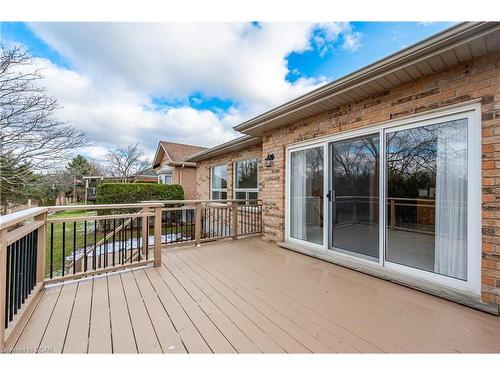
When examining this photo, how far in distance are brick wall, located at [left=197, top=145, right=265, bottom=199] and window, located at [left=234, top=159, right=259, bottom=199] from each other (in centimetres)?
19

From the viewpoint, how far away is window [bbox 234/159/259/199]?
6910mm

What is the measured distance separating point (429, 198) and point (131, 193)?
1014 centimetres

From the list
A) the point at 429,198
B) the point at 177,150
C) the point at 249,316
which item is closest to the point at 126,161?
A: the point at 177,150

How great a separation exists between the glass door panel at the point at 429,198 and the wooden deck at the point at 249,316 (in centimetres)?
49

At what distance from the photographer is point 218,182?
8977mm

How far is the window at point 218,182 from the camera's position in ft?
27.9

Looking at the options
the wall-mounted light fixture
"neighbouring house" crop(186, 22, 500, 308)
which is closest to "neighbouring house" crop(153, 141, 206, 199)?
the wall-mounted light fixture

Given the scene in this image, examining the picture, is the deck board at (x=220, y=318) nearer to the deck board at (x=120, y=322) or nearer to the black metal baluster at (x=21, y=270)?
the deck board at (x=120, y=322)

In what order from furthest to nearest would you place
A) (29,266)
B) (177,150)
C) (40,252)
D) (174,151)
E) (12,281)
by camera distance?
(177,150) < (174,151) < (40,252) < (29,266) < (12,281)

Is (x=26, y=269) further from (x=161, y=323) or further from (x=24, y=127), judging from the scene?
(x=24, y=127)

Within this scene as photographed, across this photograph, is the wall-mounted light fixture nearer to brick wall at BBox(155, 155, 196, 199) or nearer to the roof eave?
the roof eave

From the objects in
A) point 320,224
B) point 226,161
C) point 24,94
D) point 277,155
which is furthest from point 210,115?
point 320,224
